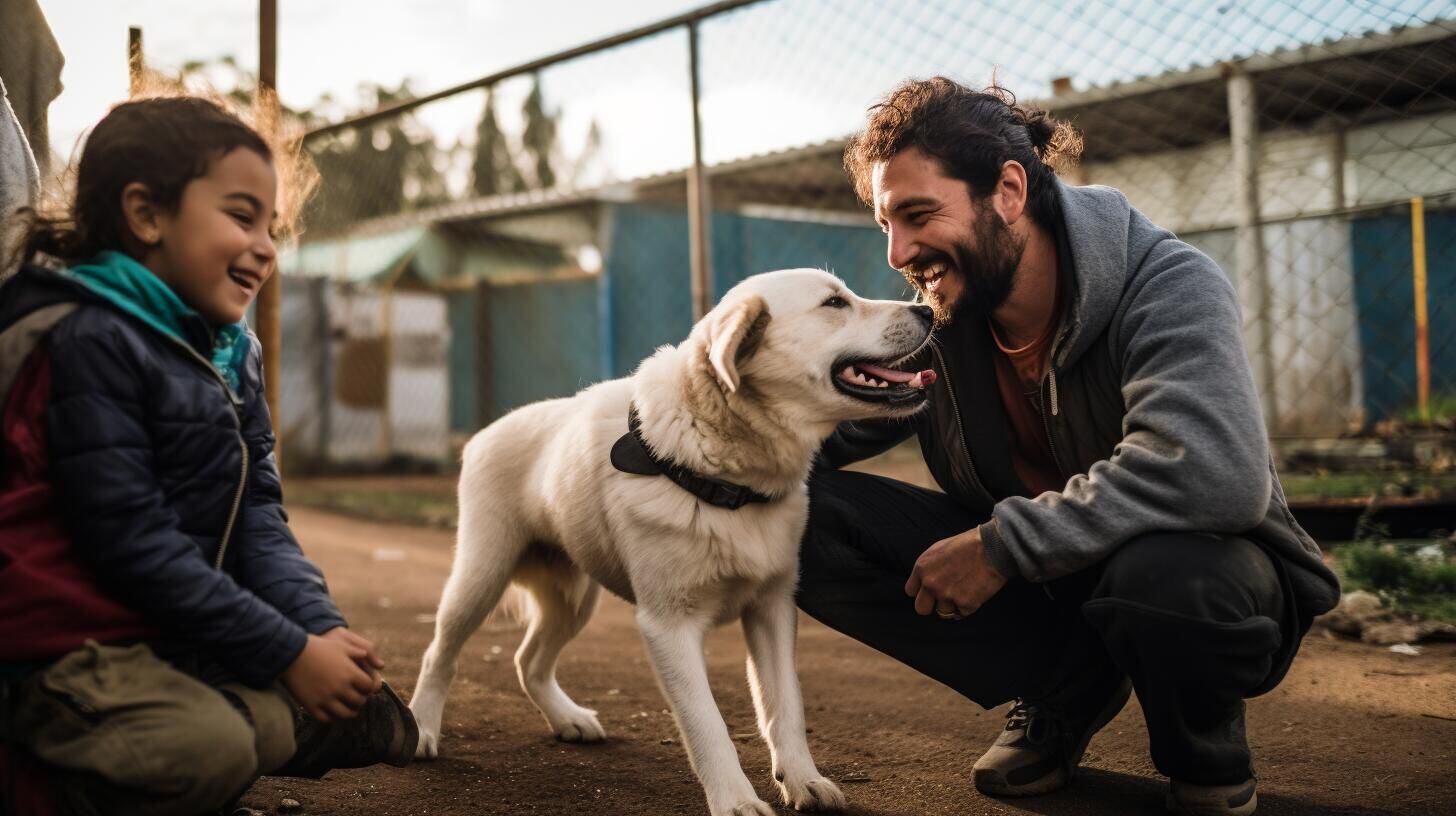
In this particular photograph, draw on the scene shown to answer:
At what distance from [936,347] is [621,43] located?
3255 millimetres

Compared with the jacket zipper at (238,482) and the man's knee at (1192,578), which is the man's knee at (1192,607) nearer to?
the man's knee at (1192,578)

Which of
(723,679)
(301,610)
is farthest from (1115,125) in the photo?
(301,610)

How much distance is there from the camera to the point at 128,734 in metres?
1.59

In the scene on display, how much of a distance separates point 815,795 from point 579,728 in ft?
2.72

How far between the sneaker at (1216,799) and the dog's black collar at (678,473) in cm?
105

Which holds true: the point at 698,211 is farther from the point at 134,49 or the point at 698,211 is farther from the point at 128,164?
the point at 128,164

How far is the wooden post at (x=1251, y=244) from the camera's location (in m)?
6.58

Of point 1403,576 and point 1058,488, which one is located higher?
point 1058,488

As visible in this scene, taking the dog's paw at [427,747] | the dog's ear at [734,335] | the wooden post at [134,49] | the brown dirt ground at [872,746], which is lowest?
the brown dirt ground at [872,746]

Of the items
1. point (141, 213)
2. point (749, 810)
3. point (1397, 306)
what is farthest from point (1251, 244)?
point (141, 213)

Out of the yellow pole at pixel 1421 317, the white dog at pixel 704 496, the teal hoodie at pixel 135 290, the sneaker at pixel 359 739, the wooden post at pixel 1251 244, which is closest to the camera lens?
the teal hoodie at pixel 135 290

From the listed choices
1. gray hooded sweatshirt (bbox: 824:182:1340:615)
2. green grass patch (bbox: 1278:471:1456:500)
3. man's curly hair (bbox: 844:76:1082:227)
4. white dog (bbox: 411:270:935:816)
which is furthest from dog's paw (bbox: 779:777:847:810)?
green grass patch (bbox: 1278:471:1456:500)

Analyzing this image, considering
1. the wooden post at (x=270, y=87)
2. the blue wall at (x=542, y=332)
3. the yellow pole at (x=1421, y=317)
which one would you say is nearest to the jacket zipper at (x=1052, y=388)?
the wooden post at (x=270, y=87)

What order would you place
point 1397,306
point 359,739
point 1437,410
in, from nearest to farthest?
point 359,739 < point 1437,410 < point 1397,306
